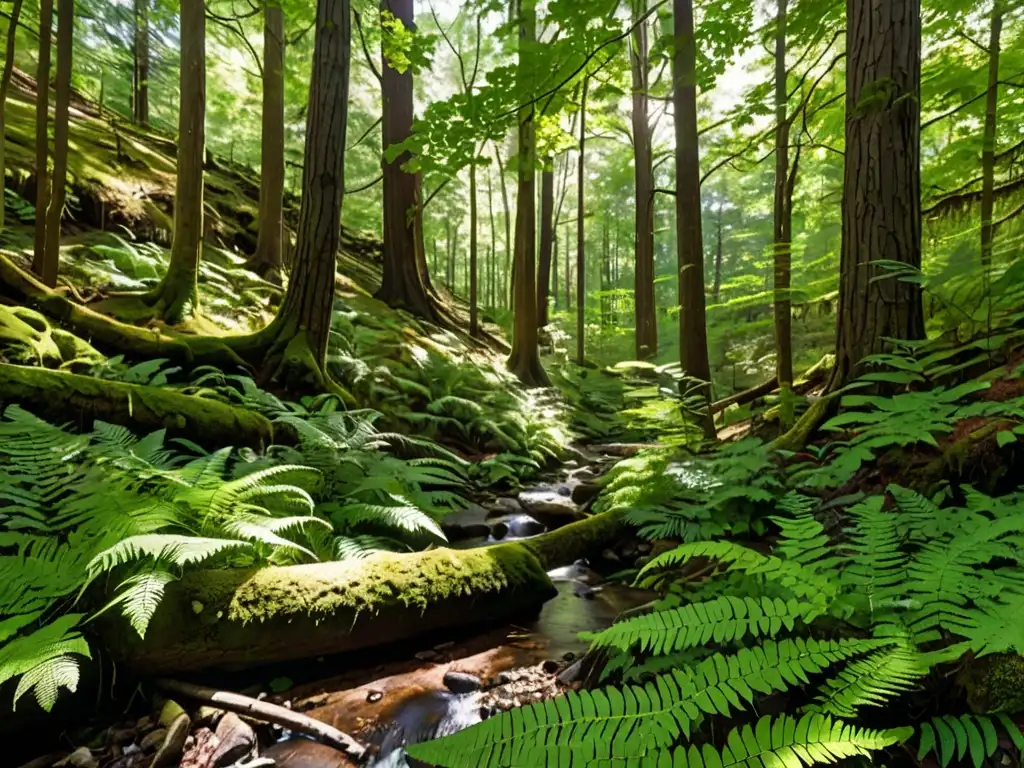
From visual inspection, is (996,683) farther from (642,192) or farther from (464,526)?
(642,192)

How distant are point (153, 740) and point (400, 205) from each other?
11481 mm

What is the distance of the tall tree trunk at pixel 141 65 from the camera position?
12.6 meters

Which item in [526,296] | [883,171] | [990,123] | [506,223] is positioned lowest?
[883,171]

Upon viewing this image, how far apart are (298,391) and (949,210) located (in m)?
8.54

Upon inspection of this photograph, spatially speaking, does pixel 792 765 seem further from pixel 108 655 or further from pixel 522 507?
pixel 522 507

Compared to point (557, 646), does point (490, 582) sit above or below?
above

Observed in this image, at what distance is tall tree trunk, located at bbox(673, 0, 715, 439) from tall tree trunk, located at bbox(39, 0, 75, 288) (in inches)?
286

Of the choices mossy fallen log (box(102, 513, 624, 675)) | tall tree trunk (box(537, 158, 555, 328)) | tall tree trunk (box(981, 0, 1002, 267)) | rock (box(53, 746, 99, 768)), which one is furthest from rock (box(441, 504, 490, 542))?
tall tree trunk (box(537, 158, 555, 328))

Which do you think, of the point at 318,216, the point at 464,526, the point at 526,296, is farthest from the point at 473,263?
the point at 464,526

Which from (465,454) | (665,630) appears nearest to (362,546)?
(665,630)

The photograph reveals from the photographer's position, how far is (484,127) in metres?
5.15

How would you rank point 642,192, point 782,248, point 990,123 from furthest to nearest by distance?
point 642,192
point 782,248
point 990,123

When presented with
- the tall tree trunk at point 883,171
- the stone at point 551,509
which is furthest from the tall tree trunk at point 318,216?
the tall tree trunk at point 883,171

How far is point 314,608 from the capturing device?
2754 mm
